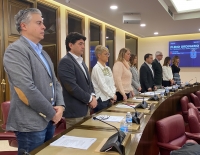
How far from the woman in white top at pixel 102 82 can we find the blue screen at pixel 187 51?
20.8 ft

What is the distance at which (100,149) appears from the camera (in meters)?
1.15

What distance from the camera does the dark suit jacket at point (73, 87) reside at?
1943 millimetres

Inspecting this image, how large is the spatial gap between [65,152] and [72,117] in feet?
2.80

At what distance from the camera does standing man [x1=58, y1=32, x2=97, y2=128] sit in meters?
1.95

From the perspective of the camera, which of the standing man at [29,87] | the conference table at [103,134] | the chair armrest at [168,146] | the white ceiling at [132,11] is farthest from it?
the white ceiling at [132,11]

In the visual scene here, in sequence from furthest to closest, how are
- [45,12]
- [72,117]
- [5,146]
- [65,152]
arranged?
[45,12]
[5,146]
[72,117]
[65,152]

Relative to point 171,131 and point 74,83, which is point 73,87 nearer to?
point 74,83

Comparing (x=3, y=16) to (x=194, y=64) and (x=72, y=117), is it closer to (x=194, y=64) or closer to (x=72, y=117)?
(x=72, y=117)

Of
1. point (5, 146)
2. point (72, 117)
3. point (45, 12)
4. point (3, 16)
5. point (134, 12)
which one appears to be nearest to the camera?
point (72, 117)

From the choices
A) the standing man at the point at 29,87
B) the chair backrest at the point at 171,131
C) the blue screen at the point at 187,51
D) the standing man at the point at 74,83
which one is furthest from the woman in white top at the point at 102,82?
the blue screen at the point at 187,51

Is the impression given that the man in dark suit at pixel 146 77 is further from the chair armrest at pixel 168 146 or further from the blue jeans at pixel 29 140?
the blue jeans at pixel 29 140

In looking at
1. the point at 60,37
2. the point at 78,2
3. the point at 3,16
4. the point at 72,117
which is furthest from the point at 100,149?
the point at 60,37

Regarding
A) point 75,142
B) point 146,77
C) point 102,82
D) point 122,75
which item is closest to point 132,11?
point 146,77

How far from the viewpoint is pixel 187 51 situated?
8.20m
